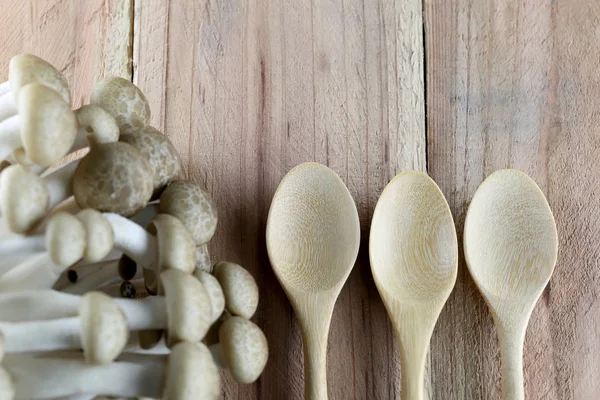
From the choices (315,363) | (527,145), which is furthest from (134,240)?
(527,145)

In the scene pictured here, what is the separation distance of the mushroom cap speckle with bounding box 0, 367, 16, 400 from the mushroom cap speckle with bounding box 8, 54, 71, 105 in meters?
0.20

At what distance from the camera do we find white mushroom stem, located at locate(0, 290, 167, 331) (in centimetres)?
43

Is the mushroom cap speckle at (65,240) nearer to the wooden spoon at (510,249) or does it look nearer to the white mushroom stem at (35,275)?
A: the white mushroom stem at (35,275)

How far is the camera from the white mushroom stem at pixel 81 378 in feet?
1.36

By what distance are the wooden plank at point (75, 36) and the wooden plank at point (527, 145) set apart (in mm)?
411

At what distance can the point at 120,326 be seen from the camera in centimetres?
40

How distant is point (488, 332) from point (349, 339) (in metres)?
0.17

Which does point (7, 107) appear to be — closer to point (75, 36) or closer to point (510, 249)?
point (75, 36)

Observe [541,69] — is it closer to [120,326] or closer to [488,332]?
[488,332]

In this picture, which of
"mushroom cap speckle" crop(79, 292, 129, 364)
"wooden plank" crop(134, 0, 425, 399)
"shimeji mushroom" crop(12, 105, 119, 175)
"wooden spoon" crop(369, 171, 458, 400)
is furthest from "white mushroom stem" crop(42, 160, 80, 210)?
"wooden spoon" crop(369, 171, 458, 400)

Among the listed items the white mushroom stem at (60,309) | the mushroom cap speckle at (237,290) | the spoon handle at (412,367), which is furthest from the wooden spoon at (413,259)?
the white mushroom stem at (60,309)

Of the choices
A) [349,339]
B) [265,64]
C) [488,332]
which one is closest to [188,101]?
[265,64]

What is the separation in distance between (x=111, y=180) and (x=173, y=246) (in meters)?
0.07

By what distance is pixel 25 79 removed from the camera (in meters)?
0.45
